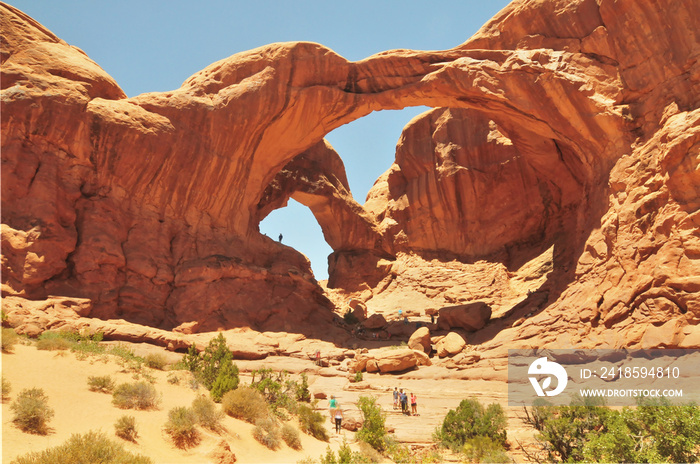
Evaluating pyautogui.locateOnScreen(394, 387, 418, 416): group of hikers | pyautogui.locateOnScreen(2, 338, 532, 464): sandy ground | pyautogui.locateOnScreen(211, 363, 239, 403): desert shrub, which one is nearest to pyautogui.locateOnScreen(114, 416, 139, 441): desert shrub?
pyautogui.locateOnScreen(2, 338, 532, 464): sandy ground

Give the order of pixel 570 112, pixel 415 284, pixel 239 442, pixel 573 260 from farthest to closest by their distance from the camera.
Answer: pixel 415 284 → pixel 573 260 → pixel 570 112 → pixel 239 442

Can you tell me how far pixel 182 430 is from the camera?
30.5 ft

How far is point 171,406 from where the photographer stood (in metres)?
11.1

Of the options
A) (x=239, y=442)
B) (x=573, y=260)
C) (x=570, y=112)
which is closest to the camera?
(x=239, y=442)

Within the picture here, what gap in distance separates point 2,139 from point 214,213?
29.0 feet

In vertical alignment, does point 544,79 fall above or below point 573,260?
above

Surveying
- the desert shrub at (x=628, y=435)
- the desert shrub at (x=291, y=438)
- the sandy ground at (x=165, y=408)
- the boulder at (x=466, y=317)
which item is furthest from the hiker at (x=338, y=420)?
the boulder at (x=466, y=317)

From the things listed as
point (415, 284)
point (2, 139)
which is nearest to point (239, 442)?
point (2, 139)

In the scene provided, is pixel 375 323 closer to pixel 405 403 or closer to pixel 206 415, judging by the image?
pixel 405 403

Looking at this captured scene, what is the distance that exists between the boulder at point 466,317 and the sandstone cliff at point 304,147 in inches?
21.0

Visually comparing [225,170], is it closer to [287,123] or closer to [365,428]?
[287,123]

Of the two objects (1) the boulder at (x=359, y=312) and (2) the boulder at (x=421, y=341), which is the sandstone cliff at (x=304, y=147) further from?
(1) the boulder at (x=359, y=312)

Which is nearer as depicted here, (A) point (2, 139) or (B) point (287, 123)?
(A) point (2, 139)

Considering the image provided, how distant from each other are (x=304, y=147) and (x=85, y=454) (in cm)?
2029
